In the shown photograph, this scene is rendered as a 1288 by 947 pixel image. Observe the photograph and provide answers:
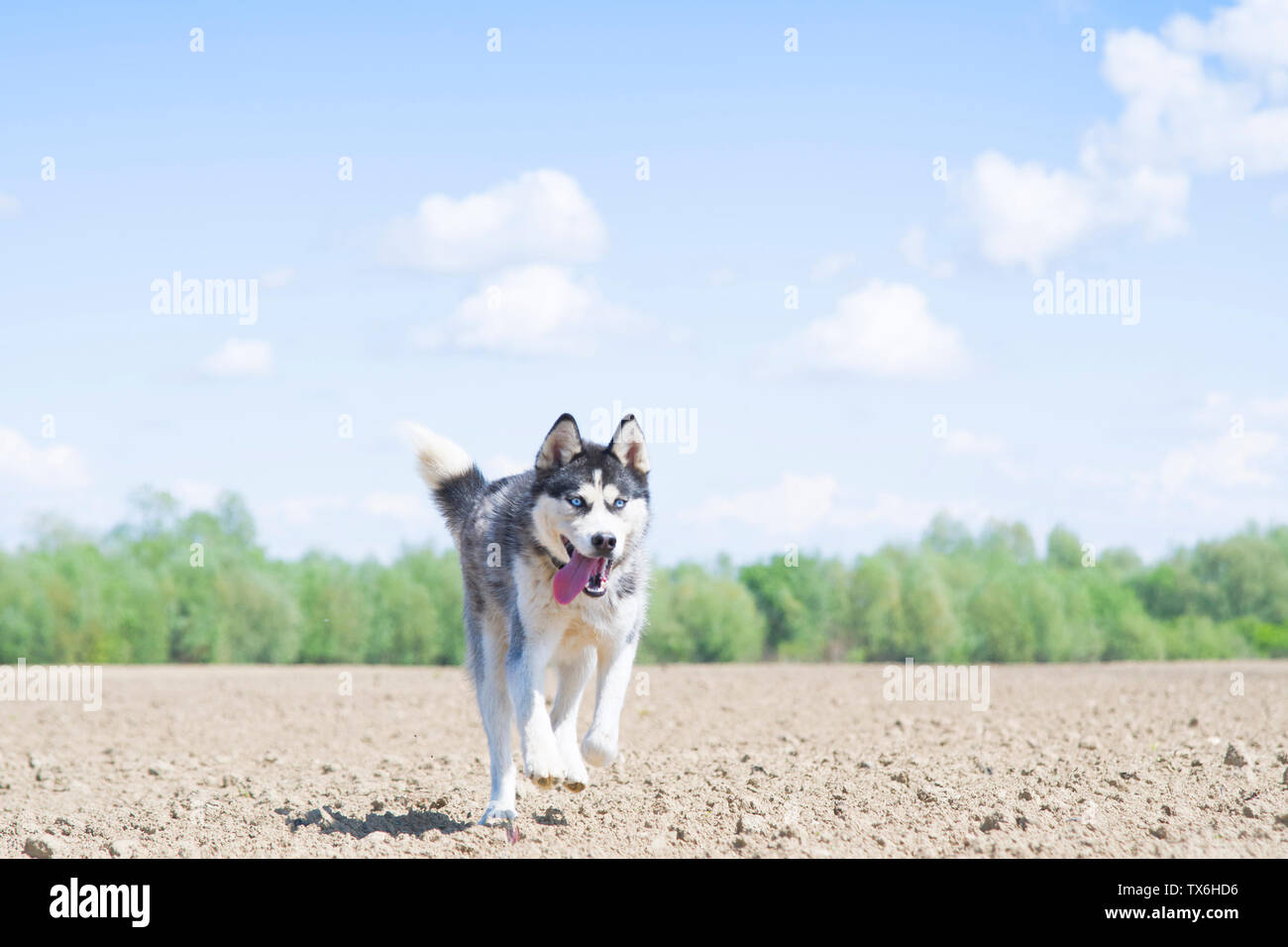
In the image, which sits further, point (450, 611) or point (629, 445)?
point (450, 611)

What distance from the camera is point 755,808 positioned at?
309 inches

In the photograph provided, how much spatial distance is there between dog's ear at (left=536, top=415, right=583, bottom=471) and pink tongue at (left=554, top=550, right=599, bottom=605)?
64 centimetres

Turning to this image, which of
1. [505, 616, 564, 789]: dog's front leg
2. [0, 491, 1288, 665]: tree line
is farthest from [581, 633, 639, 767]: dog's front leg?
[0, 491, 1288, 665]: tree line

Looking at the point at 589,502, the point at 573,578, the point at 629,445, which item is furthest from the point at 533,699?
the point at 629,445

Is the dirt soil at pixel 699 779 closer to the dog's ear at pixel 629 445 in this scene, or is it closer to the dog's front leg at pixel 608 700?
the dog's front leg at pixel 608 700

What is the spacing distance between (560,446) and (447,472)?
198 centimetres

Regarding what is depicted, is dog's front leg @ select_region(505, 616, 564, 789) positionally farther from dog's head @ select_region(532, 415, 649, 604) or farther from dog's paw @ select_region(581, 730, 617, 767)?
dog's head @ select_region(532, 415, 649, 604)

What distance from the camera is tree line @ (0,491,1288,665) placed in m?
32.3

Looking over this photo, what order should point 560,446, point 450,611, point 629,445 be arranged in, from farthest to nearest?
1. point 450,611
2. point 629,445
3. point 560,446

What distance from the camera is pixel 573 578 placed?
24.5ft

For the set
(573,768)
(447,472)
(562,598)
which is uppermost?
(447,472)

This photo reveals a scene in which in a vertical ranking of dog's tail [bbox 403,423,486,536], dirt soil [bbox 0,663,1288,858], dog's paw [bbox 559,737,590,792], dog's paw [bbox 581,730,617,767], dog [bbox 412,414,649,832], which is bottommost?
dirt soil [bbox 0,663,1288,858]

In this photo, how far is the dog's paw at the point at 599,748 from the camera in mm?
7348

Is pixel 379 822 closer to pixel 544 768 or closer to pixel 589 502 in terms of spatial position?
pixel 544 768
